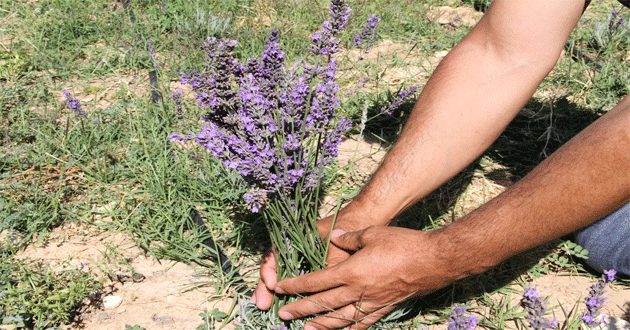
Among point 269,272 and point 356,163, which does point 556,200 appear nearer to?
point 269,272

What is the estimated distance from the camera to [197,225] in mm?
2027

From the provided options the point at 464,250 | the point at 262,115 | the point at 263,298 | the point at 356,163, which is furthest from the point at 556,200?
the point at 356,163

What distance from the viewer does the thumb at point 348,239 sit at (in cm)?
147

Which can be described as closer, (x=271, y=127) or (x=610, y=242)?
(x=271, y=127)

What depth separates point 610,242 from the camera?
1.83 meters

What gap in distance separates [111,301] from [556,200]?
1586 millimetres

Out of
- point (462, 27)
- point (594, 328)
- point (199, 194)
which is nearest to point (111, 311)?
point (199, 194)

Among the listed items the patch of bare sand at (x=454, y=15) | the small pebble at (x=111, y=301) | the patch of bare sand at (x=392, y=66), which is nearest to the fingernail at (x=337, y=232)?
the small pebble at (x=111, y=301)

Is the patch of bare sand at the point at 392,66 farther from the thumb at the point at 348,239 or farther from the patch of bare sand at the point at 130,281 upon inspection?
the patch of bare sand at the point at 130,281

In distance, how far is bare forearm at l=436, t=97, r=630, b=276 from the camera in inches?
47.4

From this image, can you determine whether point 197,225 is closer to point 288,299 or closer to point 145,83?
point 288,299

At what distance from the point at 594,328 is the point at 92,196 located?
7.18 feet

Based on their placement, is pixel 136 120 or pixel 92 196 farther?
pixel 136 120

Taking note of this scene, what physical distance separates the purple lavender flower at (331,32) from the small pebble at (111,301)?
1.20 m
